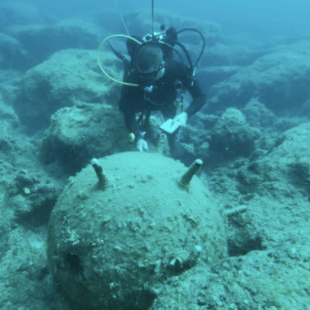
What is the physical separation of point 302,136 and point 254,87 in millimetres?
7200

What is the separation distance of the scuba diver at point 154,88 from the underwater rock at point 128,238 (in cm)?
158

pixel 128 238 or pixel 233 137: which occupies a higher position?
pixel 128 238

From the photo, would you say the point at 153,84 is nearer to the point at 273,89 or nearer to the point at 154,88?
the point at 154,88

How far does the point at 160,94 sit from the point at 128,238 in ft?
10.7

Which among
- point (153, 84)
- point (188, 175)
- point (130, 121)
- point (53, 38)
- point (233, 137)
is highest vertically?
point (153, 84)

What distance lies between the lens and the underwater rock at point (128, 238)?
1.74m

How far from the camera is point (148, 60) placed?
11.5 ft

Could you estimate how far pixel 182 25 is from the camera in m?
18.6

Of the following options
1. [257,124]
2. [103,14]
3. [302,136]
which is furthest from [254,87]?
[103,14]

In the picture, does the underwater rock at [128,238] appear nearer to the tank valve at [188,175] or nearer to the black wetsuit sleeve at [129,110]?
the tank valve at [188,175]

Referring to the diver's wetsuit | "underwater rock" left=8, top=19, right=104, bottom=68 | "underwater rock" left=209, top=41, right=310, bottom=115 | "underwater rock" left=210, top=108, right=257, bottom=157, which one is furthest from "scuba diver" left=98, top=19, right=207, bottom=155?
"underwater rock" left=8, top=19, right=104, bottom=68

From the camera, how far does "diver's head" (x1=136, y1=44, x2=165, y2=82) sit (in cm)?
351

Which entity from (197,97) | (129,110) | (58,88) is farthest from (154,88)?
(58,88)

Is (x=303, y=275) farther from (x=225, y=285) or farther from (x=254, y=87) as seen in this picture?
(x=254, y=87)
